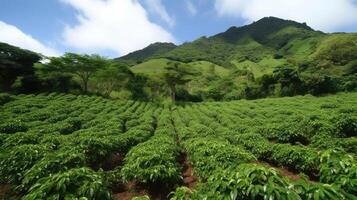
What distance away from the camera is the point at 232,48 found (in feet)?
515

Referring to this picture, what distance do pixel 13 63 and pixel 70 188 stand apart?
48.2 m

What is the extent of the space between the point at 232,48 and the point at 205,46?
17.1m

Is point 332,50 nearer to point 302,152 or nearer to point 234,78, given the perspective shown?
point 234,78

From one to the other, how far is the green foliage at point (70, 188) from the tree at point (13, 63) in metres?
45.2

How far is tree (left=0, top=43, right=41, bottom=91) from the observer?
43469mm

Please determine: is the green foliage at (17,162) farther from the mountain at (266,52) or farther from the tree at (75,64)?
the mountain at (266,52)

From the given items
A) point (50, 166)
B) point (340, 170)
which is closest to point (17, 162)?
point (50, 166)

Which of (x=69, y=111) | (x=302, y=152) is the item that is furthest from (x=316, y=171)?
(x=69, y=111)

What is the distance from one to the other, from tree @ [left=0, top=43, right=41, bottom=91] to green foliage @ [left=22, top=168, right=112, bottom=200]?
4524cm

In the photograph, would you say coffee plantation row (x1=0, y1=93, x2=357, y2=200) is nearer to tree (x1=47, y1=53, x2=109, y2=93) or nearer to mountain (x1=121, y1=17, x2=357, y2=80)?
tree (x1=47, y1=53, x2=109, y2=93)

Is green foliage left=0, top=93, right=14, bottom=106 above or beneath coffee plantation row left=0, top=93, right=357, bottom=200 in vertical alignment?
beneath

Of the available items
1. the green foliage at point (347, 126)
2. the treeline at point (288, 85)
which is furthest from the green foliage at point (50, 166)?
the treeline at point (288, 85)

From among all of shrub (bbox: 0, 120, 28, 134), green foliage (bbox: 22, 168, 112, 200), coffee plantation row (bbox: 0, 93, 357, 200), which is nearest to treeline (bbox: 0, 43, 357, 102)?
coffee plantation row (bbox: 0, 93, 357, 200)

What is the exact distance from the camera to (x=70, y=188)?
4.30m
